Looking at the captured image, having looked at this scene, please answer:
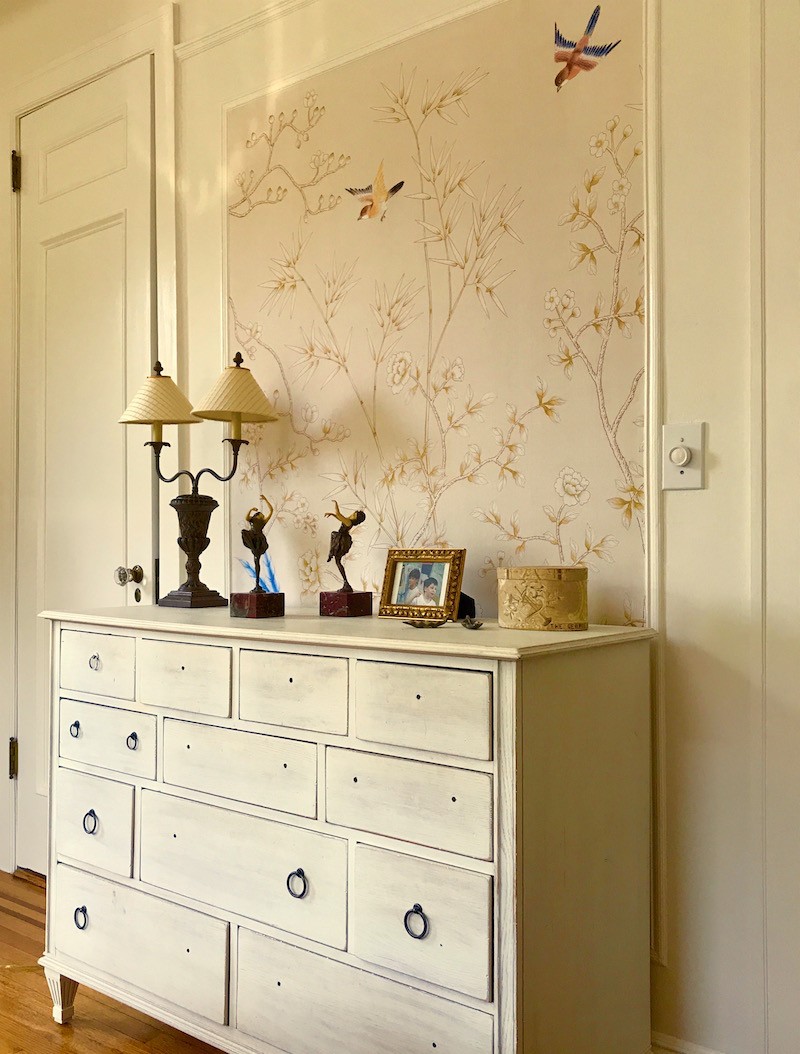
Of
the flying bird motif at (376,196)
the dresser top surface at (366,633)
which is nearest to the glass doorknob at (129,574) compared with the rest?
the dresser top surface at (366,633)

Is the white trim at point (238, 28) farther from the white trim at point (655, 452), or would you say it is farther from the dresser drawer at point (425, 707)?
the dresser drawer at point (425, 707)

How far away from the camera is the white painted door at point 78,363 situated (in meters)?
2.74

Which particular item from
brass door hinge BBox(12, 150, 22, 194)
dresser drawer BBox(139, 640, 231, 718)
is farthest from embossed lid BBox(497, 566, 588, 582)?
brass door hinge BBox(12, 150, 22, 194)

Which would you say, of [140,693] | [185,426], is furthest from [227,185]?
[140,693]

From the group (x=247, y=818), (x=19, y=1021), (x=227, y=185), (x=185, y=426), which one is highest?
(x=227, y=185)

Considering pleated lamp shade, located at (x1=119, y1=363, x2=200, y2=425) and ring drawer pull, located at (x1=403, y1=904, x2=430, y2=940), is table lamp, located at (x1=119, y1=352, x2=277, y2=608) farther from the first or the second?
ring drawer pull, located at (x1=403, y1=904, x2=430, y2=940)

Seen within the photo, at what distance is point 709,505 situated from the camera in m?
1.72

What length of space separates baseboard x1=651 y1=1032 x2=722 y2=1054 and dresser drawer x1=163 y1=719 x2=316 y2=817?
0.79 metres

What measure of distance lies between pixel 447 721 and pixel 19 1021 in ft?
4.51

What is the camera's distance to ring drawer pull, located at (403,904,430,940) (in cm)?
150

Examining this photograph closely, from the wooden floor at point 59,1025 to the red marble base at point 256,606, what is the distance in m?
0.92

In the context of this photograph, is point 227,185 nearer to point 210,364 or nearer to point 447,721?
point 210,364

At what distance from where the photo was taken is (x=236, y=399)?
220 cm

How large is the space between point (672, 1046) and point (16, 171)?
10.2 feet
